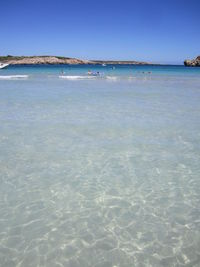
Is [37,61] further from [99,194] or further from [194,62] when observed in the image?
[99,194]

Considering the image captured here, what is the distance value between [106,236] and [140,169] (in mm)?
3352

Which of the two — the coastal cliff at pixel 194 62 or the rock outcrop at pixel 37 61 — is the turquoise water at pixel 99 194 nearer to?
the coastal cliff at pixel 194 62

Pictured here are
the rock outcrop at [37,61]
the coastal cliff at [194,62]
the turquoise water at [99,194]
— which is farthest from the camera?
the rock outcrop at [37,61]

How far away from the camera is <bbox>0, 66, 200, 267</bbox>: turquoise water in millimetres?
5277

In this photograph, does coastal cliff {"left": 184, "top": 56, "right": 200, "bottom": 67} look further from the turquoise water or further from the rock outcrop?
the turquoise water

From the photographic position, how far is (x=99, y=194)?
23.8 ft

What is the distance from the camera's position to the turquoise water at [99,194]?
528 cm

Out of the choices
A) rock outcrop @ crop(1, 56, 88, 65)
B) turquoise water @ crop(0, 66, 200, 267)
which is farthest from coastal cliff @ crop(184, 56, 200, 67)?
turquoise water @ crop(0, 66, 200, 267)

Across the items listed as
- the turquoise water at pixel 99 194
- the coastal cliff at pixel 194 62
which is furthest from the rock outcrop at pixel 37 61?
the turquoise water at pixel 99 194

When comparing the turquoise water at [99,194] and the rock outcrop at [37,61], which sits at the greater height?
the turquoise water at [99,194]

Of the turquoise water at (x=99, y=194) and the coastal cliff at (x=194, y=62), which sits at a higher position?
the turquoise water at (x=99, y=194)

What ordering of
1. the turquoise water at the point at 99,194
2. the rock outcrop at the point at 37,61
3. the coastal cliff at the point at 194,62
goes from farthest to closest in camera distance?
the rock outcrop at the point at 37,61, the coastal cliff at the point at 194,62, the turquoise water at the point at 99,194

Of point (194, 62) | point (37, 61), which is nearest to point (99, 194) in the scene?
point (194, 62)

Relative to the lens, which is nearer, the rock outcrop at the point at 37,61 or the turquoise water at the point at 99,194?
the turquoise water at the point at 99,194
